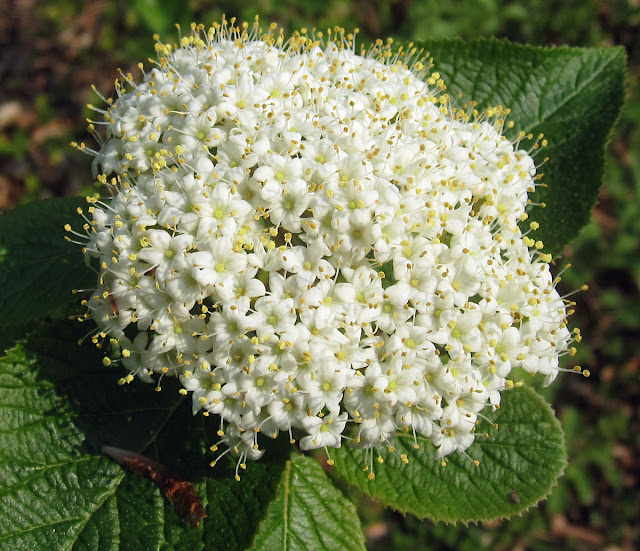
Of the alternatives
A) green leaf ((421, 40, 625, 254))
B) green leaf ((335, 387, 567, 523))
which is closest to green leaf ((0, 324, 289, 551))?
green leaf ((335, 387, 567, 523))

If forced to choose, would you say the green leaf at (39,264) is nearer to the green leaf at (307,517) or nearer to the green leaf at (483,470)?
the green leaf at (307,517)

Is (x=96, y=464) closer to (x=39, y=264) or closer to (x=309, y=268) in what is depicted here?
(x=39, y=264)

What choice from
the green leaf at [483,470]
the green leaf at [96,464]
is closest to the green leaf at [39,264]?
the green leaf at [96,464]

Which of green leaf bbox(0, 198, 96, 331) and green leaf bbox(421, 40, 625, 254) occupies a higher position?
green leaf bbox(421, 40, 625, 254)

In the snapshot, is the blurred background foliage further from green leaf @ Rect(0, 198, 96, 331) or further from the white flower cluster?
the white flower cluster

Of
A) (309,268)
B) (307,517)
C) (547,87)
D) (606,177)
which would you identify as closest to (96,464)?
(307,517)
